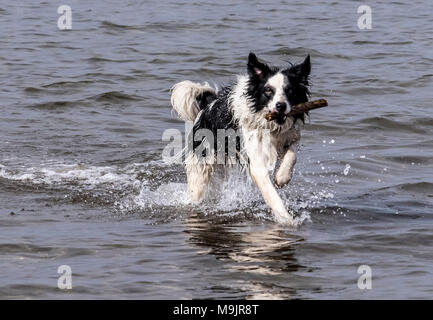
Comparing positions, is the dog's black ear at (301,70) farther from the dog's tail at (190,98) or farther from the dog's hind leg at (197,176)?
the dog's hind leg at (197,176)

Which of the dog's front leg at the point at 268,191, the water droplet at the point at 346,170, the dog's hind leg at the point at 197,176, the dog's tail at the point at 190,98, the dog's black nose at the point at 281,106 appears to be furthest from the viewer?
the water droplet at the point at 346,170

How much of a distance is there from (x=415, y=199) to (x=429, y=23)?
A: 10.6 metres

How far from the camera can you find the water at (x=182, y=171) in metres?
6.44

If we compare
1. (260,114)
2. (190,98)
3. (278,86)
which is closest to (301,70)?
(278,86)

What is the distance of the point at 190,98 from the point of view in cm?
827

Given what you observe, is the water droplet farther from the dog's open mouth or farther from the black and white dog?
the dog's open mouth

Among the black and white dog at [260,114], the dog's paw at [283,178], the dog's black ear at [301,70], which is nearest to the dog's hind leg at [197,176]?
the black and white dog at [260,114]

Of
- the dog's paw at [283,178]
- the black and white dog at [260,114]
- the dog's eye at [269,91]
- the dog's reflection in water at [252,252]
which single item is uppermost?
the dog's eye at [269,91]

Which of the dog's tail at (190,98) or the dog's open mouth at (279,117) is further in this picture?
the dog's tail at (190,98)

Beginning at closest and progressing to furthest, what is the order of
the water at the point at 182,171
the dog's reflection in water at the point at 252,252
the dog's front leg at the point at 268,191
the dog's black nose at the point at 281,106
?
1. the dog's reflection in water at the point at 252,252
2. the water at the point at 182,171
3. the dog's black nose at the point at 281,106
4. the dog's front leg at the point at 268,191

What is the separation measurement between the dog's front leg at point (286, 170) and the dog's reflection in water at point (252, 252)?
0.37 meters

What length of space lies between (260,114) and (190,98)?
0.85 meters

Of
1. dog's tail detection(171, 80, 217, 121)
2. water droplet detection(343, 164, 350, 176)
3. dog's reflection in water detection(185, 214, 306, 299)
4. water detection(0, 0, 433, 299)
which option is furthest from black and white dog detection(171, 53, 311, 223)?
water droplet detection(343, 164, 350, 176)
